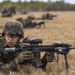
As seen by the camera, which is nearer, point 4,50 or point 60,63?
point 4,50

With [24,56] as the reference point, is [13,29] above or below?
above

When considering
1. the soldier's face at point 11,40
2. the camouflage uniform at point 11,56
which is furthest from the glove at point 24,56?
the soldier's face at point 11,40

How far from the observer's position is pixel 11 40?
5.83 metres

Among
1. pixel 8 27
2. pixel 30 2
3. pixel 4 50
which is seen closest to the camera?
pixel 4 50

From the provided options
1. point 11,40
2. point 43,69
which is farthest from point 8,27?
point 43,69

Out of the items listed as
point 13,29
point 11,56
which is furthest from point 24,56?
point 13,29

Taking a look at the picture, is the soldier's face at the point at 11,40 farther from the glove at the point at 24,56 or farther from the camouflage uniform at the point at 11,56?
the glove at the point at 24,56

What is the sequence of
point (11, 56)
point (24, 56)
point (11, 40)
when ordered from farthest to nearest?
point (24, 56)
point (11, 56)
point (11, 40)

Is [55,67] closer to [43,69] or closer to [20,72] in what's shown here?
[43,69]

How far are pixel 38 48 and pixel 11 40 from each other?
53 centimetres

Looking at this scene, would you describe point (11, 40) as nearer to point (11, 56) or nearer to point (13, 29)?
point (13, 29)

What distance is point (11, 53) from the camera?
234 inches

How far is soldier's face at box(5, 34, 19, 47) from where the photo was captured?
5.80 metres

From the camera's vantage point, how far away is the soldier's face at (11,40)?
5.80m
